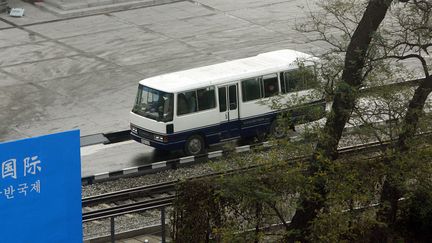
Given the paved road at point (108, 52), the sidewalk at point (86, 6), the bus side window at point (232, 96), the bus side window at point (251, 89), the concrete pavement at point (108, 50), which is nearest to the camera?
the bus side window at point (232, 96)

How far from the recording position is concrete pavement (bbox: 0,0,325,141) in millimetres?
34719

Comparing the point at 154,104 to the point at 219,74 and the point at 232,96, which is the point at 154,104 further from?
the point at 232,96

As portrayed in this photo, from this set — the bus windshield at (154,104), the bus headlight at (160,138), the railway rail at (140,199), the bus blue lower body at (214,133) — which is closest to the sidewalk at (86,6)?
the bus windshield at (154,104)

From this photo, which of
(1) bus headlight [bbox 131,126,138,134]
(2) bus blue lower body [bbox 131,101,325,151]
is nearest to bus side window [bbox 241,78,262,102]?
(2) bus blue lower body [bbox 131,101,325,151]

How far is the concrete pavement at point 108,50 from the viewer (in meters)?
34.7

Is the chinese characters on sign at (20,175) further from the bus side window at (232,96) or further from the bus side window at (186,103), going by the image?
the bus side window at (232,96)

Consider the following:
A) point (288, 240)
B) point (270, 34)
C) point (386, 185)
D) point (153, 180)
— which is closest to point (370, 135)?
point (386, 185)

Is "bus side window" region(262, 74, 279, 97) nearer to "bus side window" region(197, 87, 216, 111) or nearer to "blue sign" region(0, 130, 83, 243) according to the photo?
"bus side window" region(197, 87, 216, 111)

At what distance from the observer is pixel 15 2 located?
150 feet

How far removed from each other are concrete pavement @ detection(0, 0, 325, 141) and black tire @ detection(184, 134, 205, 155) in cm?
357

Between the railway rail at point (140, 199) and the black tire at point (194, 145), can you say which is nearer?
the railway rail at point (140, 199)

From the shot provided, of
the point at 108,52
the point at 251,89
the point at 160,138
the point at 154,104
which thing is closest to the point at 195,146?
the point at 160,138

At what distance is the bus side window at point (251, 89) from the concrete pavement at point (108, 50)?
436cm

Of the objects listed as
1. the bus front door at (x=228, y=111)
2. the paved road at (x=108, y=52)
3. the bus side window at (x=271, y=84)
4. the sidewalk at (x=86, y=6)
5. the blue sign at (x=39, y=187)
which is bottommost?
the paved road at (x=108, y=52)
